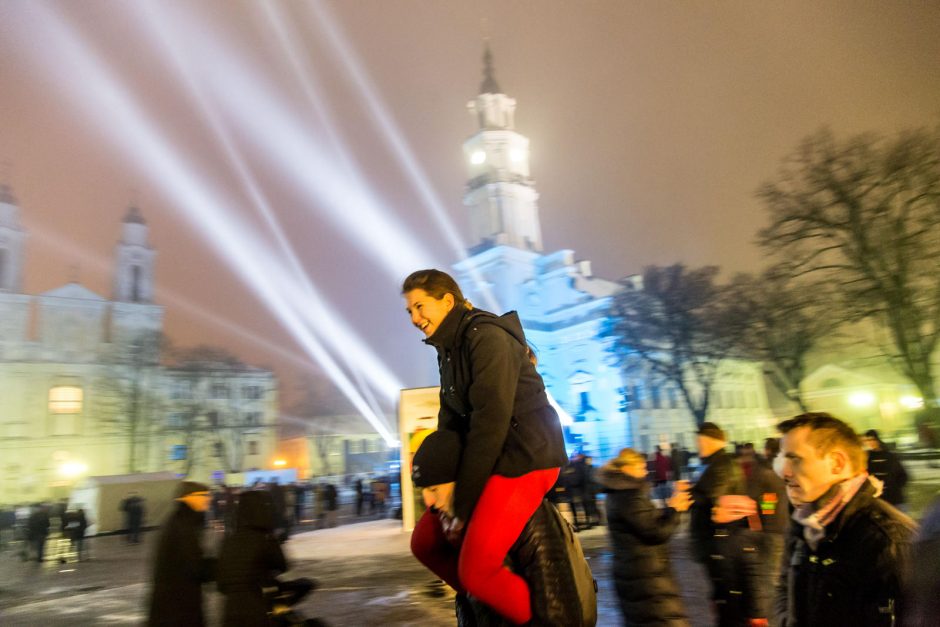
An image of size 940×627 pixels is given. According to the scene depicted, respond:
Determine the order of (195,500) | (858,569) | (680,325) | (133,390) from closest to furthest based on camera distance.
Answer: (858,569) → (195,500) → (680,325) → (133,390)

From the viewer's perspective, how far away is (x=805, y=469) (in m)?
2.59

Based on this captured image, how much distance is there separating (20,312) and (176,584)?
64.1 metres

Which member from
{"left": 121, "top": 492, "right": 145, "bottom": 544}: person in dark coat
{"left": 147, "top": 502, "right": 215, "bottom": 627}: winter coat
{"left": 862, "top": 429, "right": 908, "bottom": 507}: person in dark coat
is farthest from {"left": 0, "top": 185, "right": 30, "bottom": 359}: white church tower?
{"left": 862, "top": 429, "right": 908, "bottom": 507}: person in dark coat

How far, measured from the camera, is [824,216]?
82.2ft

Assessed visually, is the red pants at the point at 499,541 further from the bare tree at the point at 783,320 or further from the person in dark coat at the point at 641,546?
the bare tree at the point at 783,320

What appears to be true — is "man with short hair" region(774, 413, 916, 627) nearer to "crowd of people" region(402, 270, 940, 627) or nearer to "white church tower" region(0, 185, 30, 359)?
"crowd of people" region(402, 270, 940, 627)

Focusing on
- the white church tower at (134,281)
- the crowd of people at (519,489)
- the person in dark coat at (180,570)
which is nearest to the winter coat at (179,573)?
the person in dark coat at (180,570)

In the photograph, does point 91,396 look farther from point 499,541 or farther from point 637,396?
point 499,541

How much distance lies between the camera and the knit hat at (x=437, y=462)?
2.53 metres

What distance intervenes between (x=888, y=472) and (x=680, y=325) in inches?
1183

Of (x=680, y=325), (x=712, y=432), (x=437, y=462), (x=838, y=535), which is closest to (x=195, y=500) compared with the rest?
(x=437, y=462)

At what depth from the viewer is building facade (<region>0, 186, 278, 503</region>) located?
172 feet

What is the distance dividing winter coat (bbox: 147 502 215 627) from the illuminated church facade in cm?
5388

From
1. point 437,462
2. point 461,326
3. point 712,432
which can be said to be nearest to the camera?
point 437,462
